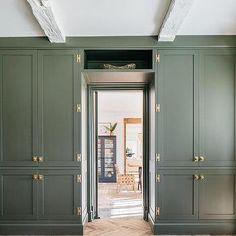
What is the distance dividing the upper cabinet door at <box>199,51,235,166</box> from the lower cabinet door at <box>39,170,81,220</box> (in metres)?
1.62

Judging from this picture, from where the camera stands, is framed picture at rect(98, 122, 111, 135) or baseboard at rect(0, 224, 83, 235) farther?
framed picture at rect(98, 122, 111, 135)

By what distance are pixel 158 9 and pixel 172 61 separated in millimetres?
875

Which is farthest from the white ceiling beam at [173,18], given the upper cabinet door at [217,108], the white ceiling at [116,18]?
the upper cabinet door at [217,108]

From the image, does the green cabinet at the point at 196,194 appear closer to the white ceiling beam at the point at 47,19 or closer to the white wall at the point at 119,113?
the white ceiling beam at the point at 47,19

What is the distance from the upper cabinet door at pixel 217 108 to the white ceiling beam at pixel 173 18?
1.78 ft

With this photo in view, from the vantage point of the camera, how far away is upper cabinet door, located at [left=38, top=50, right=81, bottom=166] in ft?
12.7

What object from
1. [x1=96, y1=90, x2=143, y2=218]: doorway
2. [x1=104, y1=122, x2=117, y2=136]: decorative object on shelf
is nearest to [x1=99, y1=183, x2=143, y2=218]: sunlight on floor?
[x1=96, y1=90, x2=143, y2=218]: doorway

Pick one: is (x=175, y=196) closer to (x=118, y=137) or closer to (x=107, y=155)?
(x=107, y=155)

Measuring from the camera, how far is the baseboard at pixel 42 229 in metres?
3.88

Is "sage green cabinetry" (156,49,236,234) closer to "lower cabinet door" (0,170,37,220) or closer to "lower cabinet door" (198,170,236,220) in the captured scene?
"lower cabinet door" (198,170,236,220)

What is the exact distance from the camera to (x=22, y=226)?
388 centimetres

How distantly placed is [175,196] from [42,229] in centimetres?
168

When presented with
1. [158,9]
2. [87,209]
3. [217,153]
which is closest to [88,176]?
[87,209]

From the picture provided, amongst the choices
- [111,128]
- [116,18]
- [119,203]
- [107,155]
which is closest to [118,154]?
[107,155]
